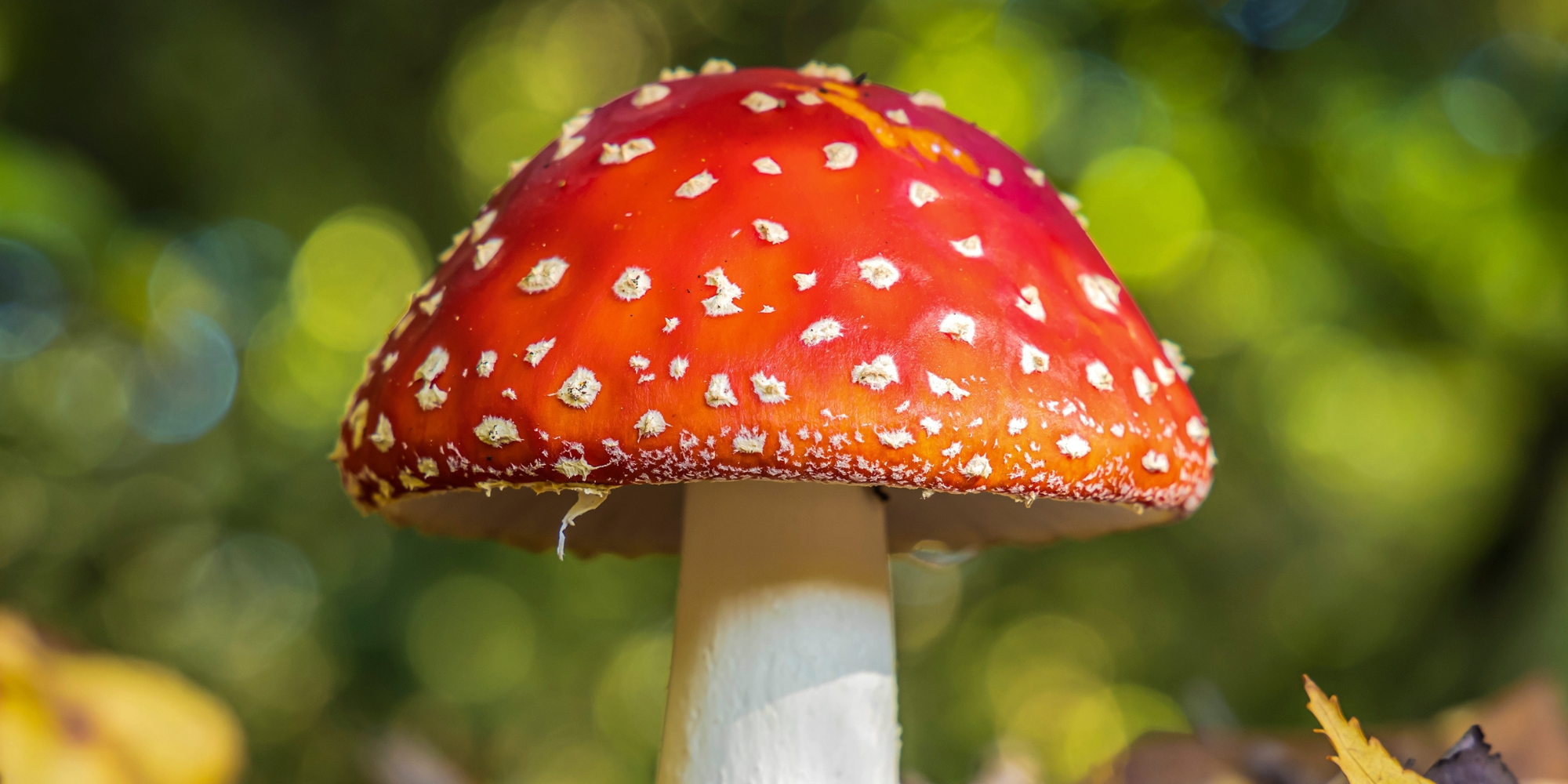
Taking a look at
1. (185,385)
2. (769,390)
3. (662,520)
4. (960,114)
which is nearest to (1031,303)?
(769,390)

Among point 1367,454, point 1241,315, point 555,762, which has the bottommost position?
point 555,762

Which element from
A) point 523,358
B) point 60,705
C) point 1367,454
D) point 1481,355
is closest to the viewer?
point 523,358

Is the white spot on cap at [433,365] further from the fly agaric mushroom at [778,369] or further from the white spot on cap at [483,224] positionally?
the white spot on cap at [483,224]

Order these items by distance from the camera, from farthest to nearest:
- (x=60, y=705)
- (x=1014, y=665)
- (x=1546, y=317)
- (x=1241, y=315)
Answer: (x=1014, y=665) → (x=1241, y=315) → (x=1546, y=317) → (x=60, y=705)

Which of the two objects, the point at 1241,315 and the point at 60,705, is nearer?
the point at 60,705

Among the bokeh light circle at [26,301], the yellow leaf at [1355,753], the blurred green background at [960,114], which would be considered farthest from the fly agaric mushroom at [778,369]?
the bokeh light circle at [26,301]

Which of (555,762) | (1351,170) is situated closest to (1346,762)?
(1351,170)

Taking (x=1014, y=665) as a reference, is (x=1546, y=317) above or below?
above

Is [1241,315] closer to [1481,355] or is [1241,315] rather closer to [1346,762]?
[1481,355]
